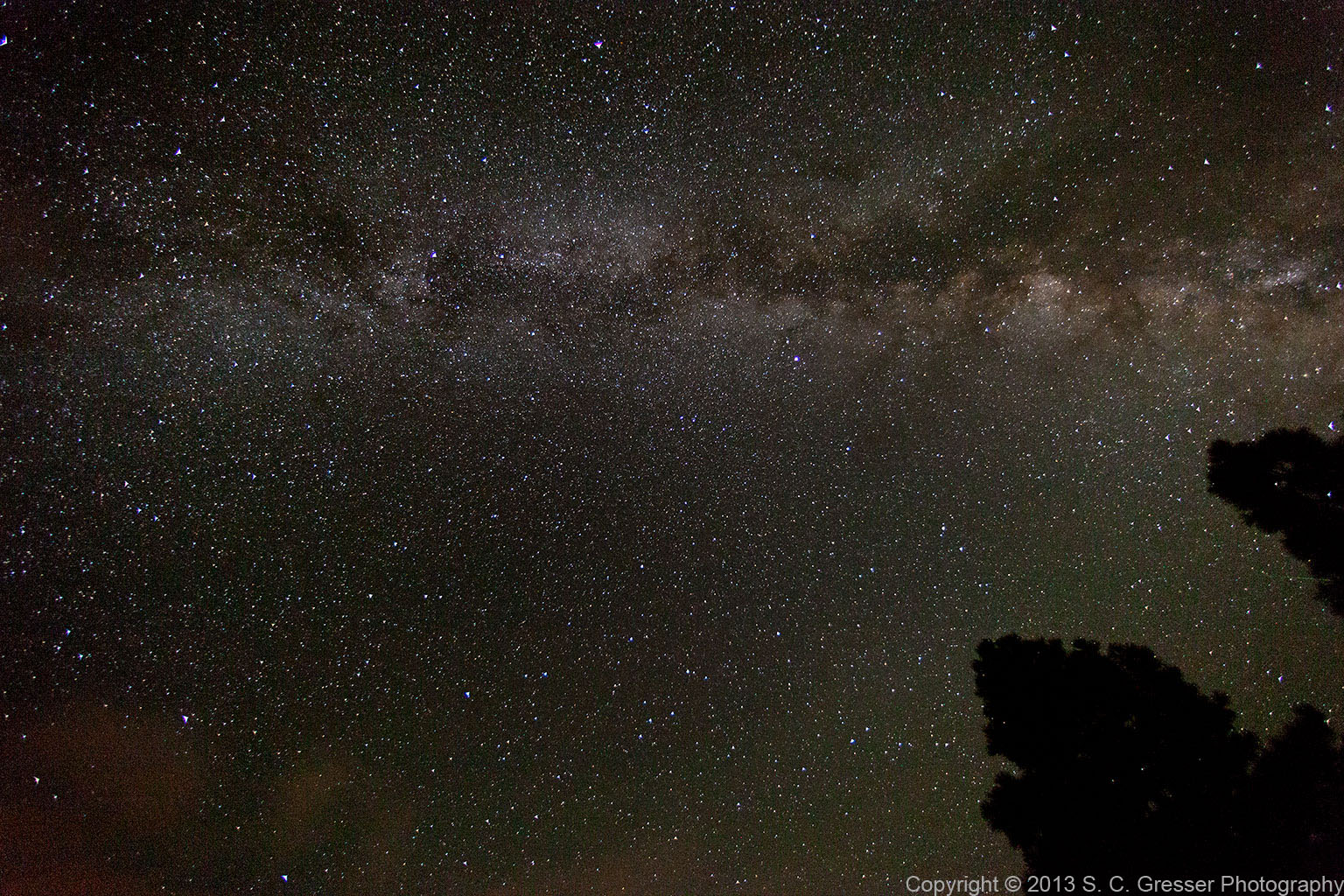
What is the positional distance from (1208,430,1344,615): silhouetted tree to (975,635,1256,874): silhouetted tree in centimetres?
90

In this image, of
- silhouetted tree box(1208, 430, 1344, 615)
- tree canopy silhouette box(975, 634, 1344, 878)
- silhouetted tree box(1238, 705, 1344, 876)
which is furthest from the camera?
silhouetted tree box(1208, 430, 1344, 615)

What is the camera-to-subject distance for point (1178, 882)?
10.3ft

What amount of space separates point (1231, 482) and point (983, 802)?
2194 millimetres

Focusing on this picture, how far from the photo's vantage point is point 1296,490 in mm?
3520

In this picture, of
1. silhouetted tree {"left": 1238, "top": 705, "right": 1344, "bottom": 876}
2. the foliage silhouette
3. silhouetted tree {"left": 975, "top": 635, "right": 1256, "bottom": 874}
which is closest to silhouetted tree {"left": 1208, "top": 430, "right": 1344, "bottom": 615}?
the foliage silhouette

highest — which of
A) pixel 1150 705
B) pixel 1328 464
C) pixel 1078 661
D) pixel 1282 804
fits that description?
pixel 1328 464

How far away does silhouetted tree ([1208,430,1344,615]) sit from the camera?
11.2 ft

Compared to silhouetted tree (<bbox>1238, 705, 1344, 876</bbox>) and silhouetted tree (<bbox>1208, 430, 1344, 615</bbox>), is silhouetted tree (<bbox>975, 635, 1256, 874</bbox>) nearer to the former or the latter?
silhouetted tree (<bbox>1238, 705, 1344, 876</bbox>)

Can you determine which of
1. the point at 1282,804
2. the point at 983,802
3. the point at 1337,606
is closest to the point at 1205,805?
the point at 1282,804

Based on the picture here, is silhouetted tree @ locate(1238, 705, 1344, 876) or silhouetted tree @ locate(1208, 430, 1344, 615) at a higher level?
silhouetted tree @ locate(1208, 430, 1344, 615)

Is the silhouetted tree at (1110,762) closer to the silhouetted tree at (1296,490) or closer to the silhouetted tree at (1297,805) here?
the silhouetted tree at (1297,805)

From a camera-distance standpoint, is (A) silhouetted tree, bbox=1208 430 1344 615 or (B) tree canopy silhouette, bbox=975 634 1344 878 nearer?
(B) tree canopy silhouette, bbox=975 634 1344 878

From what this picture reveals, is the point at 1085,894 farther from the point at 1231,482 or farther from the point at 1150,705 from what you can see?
the point at 1231,482

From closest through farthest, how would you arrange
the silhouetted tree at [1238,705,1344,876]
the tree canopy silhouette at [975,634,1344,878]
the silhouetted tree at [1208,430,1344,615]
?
1. the silhouetted tree at [1238,705,1344,876]
2. the tree canopy silhouette at [975,634,1344,878]
3. the silhouetted tree at [1208,430,1344,615]
